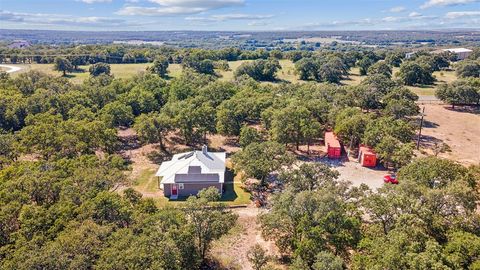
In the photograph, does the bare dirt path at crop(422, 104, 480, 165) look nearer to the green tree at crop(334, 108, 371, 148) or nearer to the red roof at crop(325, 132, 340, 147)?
the green tree at crop(334, 108, 371, 148)

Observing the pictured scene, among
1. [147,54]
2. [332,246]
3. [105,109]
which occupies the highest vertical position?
[147,54]

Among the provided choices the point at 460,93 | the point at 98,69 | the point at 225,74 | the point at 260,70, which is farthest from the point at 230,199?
the point at 98,69

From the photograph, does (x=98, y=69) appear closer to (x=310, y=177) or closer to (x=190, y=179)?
(x=190, y=179)

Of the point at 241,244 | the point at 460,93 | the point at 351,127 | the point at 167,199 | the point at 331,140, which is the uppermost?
the point at 460,93

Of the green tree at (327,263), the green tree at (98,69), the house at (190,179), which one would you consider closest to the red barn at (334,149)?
the house at (190,179)

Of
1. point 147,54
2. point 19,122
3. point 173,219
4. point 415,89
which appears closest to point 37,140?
point 19,122

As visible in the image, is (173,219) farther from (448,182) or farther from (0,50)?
(0,50)

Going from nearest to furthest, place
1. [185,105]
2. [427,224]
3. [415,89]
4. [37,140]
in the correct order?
[427,224] → [37,140] → [185,105] → [415,89]
